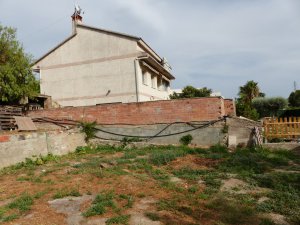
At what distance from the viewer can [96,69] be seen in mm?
19375

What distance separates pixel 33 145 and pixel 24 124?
2934 mm

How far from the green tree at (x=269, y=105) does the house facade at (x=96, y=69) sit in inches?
710

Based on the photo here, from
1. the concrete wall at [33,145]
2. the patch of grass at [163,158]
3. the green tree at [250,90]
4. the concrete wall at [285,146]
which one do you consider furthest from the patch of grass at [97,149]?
the green tree at [250,90]

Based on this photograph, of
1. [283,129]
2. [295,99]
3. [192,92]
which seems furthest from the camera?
[295,99]

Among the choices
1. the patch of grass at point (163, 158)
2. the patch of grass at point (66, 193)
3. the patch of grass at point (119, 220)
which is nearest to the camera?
the patch of grass at point (119, 220)

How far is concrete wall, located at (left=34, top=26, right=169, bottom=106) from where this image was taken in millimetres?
18562

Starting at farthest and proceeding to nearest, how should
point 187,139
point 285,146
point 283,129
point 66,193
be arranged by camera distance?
point 187,139, point 283,129, point 285,146, point 66,193

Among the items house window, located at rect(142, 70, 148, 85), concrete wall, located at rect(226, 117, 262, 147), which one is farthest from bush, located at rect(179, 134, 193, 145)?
house window, located at rect(142, 70, 148, 85)

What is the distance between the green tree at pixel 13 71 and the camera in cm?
1420

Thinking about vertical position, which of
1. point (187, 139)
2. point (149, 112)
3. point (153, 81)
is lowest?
point (187, 139)

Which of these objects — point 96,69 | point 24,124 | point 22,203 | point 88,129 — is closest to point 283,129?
point 88,129

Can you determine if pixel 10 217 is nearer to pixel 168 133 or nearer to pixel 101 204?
pixel 101 204

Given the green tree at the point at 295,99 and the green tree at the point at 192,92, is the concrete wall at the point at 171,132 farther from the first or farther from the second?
the green tree at the point at 295,99

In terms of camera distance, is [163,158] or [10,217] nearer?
[10,217]
